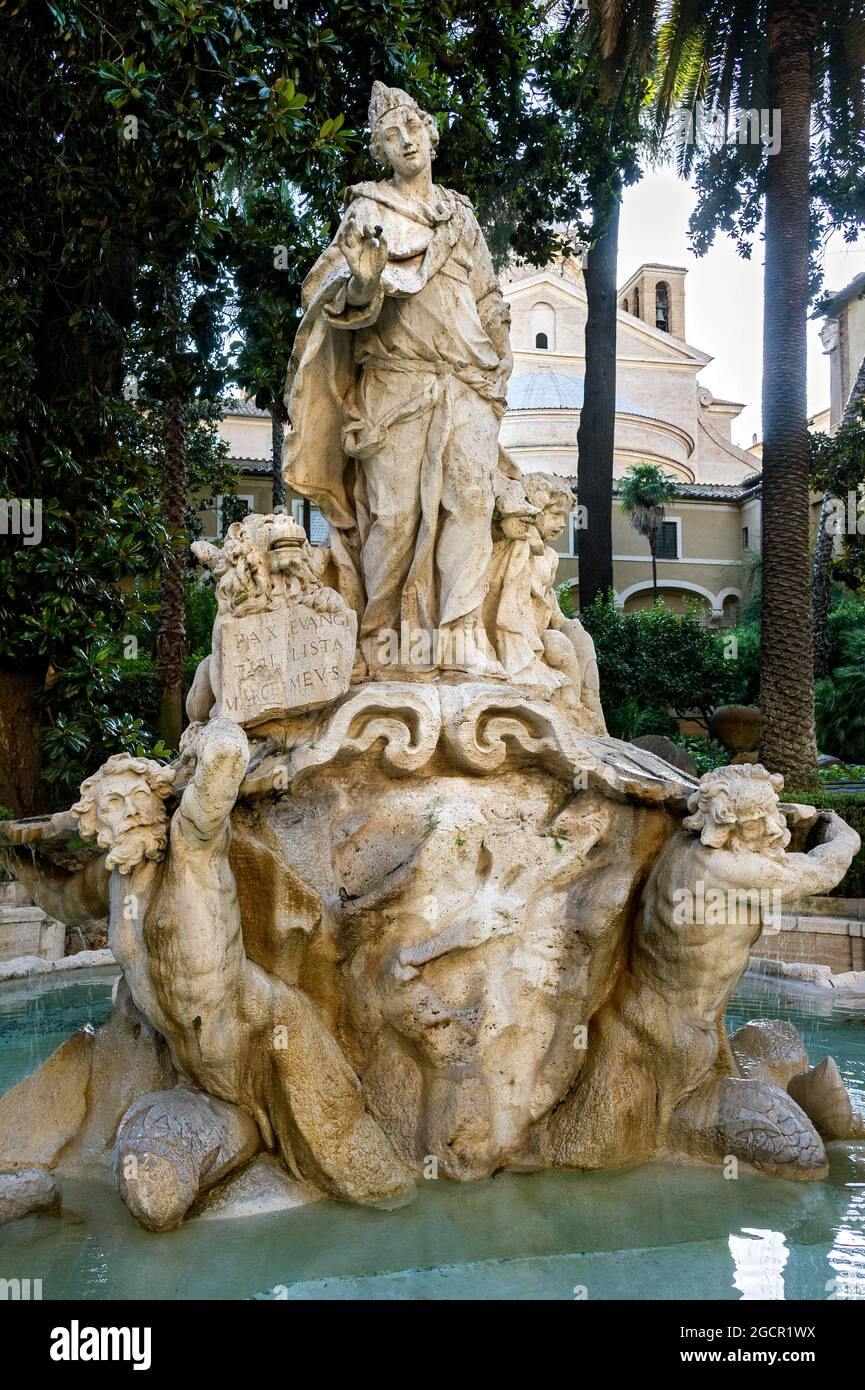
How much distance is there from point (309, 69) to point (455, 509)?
514 cm

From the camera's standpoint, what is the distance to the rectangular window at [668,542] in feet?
115

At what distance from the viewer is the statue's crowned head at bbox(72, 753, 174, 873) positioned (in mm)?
3732

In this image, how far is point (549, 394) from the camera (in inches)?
1432

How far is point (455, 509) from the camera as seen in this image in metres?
4.94

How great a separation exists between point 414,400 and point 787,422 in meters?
9.32

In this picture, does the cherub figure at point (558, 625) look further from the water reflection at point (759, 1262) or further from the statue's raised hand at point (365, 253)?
the water reflection at point (759, 1262)

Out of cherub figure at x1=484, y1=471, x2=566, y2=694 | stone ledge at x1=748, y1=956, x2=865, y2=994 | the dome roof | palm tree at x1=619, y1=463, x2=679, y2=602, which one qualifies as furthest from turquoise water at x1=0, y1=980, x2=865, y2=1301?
the dome roof

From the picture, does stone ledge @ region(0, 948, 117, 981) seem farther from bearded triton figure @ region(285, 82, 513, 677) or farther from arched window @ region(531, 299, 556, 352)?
arched window @ region(531, 299, 556, 352)

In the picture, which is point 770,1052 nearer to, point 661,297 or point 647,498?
point 647,498

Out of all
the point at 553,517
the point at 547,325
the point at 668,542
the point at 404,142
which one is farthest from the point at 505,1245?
the point at 547,325

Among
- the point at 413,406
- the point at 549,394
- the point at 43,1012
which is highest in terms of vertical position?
the point at 549,394

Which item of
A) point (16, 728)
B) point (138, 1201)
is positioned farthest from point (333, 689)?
point (16, 728)

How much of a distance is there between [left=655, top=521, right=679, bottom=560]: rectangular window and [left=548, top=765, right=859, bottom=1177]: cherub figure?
31445 mm

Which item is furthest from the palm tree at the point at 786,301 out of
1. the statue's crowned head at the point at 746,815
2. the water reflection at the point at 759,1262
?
the water reflection at the point at 759,1262
